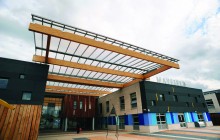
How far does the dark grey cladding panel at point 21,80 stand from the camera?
12.2m

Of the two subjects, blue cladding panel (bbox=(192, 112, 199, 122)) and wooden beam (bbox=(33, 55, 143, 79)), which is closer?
wooden beam (bbox=(33, 55, 143, 79))

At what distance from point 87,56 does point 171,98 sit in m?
16.2

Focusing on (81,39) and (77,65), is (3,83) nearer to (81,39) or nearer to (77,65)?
(77,65)

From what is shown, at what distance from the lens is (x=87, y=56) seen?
1511 centimetres

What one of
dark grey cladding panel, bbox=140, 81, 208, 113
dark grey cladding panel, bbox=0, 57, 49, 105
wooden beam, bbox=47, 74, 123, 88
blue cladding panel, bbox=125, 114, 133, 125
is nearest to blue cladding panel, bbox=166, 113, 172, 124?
dark grey cladding panel, bbox=140, 81, 208, 113

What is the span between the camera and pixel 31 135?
9031 mm

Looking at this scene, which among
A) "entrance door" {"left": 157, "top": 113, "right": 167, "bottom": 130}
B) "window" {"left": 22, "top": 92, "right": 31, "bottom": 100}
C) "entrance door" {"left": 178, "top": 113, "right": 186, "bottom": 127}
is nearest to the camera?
"window" {"left": 22, "top": 92, "right": 31, "bottom": 100}

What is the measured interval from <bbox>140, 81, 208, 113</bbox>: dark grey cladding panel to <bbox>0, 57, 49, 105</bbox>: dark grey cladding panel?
45.0 feet

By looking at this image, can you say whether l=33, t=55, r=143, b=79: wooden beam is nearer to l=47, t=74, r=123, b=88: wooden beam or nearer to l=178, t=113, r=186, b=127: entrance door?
l=47, t=74, r=123, b=88: wooden beam

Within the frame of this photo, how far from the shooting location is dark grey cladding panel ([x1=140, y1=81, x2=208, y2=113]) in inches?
767

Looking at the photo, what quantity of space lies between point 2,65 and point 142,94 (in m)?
17.2

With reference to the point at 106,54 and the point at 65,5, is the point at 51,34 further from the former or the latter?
the point at 106,54

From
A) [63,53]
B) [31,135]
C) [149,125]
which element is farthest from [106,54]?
[149,125]

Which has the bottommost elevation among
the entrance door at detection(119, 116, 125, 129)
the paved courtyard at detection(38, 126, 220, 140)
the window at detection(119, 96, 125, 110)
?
the paved courtyard at detection(38, 126, 220, 140)
